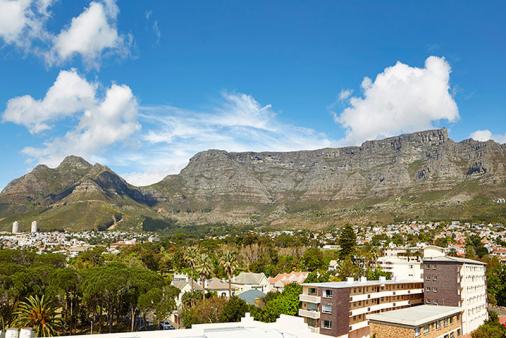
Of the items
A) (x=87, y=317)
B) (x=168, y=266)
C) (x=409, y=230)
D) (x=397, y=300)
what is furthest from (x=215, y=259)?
(x=409, y=230)

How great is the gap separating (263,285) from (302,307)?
109 ft

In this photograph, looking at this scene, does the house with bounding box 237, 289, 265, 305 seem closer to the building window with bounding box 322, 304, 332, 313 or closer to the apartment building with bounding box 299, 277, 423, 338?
the apartment building with bounding box 299, 277, 423, 338

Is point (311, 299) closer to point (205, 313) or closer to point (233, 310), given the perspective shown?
point (233, 310)

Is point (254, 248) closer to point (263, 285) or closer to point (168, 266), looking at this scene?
point (168, 266)

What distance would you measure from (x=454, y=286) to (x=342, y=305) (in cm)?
1819

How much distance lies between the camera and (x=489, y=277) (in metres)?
80.4

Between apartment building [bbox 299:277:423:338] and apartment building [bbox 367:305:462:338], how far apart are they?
416 centimetres

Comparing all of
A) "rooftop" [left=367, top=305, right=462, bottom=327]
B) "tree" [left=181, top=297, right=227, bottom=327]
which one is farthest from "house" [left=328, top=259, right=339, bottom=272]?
"rooftop" [left=367, top=305, right=462, bottom=327]

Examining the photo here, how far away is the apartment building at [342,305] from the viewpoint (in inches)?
1821

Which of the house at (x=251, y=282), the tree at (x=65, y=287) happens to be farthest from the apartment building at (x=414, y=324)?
the house at (x=251, y=282)

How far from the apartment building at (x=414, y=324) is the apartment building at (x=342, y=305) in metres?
4.16

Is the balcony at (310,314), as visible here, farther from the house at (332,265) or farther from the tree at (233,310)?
the house at (332,265)

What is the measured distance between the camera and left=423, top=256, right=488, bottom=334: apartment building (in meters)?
55.3

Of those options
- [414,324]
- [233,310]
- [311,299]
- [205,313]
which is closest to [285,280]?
[233,310]
